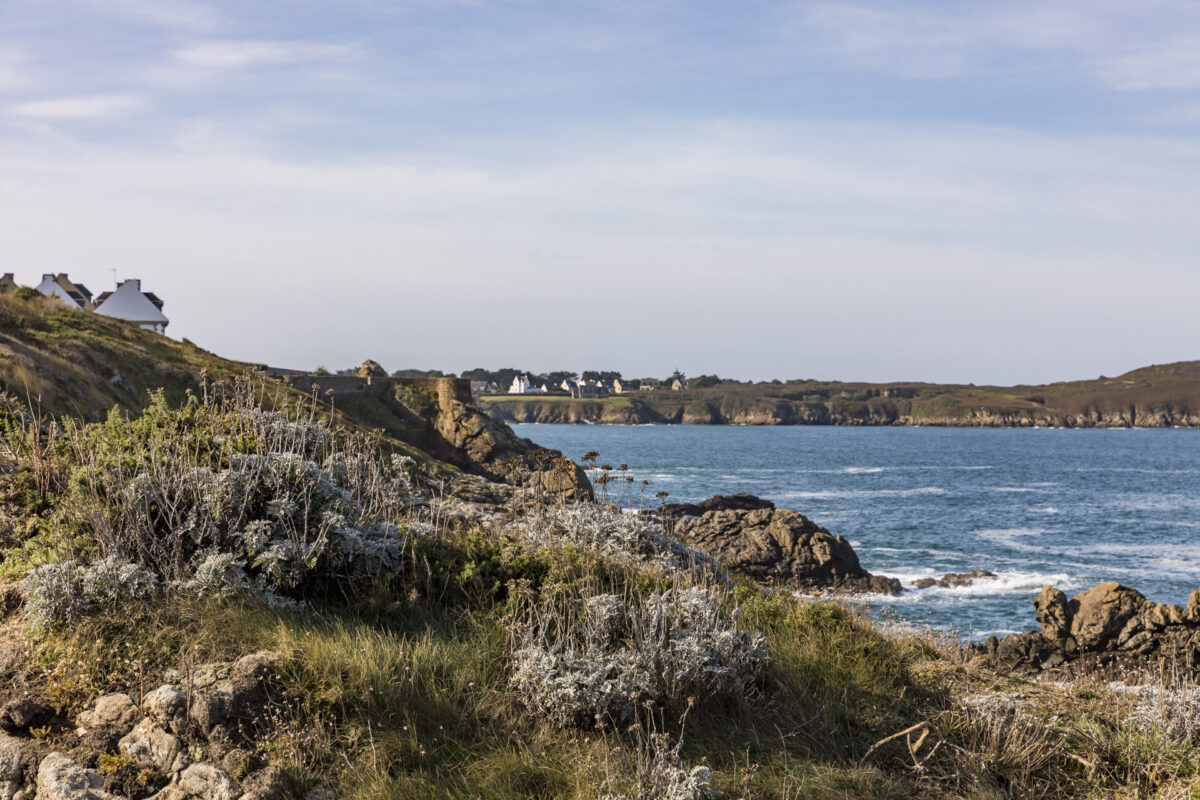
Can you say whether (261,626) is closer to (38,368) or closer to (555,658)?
(555,658)

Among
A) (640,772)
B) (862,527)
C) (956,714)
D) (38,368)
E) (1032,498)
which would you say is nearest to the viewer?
(640,772)

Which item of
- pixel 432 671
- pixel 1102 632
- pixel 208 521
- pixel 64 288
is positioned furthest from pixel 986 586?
pixel 64 288

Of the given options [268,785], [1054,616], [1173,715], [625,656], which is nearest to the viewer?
[268,785]

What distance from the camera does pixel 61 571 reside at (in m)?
5.97

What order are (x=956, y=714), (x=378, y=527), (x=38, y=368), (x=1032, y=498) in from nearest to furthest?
(x=956, y=714), (x=378, y=527), (x=38, y=368), (x=1032, y=498)

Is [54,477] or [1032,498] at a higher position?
[54,477]

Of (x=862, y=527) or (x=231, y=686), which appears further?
(x=862, y=527)

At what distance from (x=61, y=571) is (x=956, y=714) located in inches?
252

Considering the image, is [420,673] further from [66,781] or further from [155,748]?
[66,781]

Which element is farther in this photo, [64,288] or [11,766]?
[64,288]

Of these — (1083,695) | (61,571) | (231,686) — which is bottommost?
(1083,695)

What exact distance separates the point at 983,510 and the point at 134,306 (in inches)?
2388

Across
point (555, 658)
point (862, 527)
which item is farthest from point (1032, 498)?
point (555, 658)

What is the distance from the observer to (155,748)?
504 centimetres
